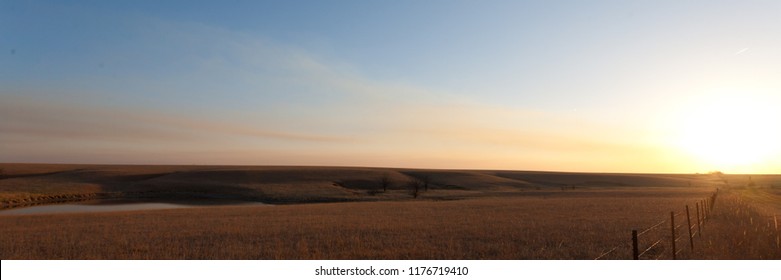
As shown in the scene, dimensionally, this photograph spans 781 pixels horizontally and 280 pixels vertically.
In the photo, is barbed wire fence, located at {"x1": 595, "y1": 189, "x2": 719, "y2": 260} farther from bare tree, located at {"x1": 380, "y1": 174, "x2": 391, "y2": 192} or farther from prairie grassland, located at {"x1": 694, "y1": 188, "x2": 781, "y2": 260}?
bare tree, located at {"x1": 380, "y1": 174, "x2": 391, "y2": 192}

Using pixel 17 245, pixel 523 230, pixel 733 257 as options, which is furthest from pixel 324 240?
pixel 733 257

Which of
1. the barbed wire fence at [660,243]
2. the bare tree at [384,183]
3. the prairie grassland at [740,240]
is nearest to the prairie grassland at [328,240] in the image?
the barbed wire fence at [660,243]

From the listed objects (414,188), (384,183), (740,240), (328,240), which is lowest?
(328,240)

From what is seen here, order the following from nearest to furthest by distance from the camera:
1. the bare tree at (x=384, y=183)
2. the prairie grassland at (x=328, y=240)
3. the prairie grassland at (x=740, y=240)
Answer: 1. the prairie grassland at (x=740, y=240)
2. the prairie grassland at (x=328, y=240)
3. the bare tree at (x=384, y=183)

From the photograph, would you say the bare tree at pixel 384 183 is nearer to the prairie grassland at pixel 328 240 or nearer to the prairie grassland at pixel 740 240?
the prairie grassland at pixel 328 240

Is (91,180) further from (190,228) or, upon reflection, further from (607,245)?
(607,245)

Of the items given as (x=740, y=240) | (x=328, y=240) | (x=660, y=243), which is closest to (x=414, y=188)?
(x=328, y=240)

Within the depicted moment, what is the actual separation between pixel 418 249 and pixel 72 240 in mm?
13885

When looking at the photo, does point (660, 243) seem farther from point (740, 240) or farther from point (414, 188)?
point (414, 188)

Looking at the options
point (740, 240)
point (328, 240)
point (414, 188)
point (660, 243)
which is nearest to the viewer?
point (740, 240)

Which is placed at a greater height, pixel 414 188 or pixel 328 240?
pixel 414 188

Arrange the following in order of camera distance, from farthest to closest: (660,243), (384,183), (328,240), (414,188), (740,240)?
(384,183)
(414,188)
(328,240)
(660,243)
(740,240)

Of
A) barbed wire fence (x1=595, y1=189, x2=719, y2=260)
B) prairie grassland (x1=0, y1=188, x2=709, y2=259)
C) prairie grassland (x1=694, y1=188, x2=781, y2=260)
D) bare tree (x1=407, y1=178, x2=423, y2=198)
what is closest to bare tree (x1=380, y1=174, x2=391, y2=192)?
bare tree (x1=407, y1=178, x2=423, y2=198)

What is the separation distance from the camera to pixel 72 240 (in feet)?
72.3
